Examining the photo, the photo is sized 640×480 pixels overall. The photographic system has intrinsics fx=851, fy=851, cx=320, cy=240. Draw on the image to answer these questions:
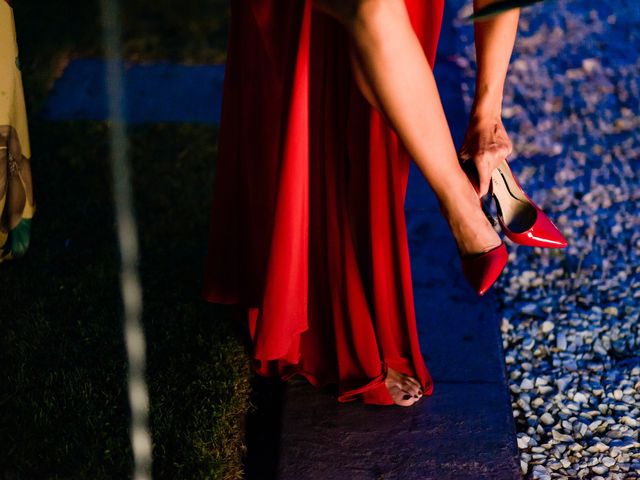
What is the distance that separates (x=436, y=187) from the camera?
219 centimetres

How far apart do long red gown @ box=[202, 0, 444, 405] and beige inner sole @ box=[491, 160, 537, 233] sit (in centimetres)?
35

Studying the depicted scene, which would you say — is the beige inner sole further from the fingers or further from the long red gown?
the fingers

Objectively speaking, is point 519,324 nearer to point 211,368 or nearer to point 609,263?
point 609,263

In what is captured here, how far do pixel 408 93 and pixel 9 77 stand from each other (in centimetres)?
160

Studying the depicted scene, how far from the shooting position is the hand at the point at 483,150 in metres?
2.45

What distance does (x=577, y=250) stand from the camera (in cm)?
330

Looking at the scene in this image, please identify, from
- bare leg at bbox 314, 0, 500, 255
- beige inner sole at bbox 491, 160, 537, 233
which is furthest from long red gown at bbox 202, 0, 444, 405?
beige inner sole at bbox 491, 160, 537, 233

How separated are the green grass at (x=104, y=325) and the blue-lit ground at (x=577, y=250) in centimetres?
95

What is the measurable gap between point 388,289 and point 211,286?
2.05ft

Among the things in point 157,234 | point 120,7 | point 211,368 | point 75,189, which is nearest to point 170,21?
point 120,7

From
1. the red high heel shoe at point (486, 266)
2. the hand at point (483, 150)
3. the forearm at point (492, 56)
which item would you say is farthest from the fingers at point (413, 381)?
the forearm at point (492, 56)

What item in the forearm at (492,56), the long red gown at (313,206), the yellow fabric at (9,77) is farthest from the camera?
the yellow fabric at (9,77)

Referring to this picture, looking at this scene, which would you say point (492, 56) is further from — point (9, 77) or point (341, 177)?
point (9, 77)

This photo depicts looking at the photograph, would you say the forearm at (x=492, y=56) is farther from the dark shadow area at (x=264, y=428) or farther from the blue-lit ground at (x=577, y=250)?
the dark shadow area at (x=264, y=428)
